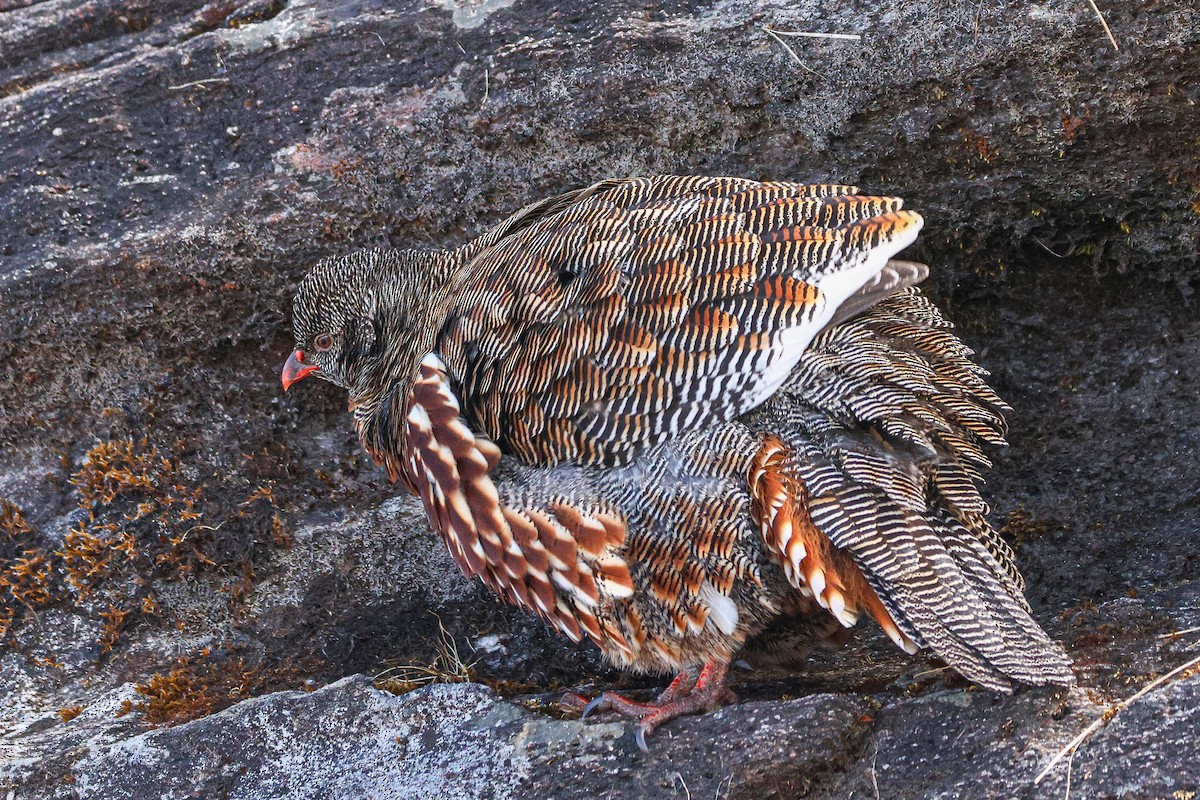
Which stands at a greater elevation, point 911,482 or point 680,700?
point 911,482

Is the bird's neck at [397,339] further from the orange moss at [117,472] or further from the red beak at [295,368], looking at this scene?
the orange moss at [117,472]

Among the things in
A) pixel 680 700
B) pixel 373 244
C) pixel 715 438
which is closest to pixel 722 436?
pixel 715 438

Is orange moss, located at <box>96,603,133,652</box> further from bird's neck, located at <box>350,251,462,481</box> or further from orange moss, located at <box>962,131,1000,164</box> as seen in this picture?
orange moss, located at <box>962,131,1000,164</box>

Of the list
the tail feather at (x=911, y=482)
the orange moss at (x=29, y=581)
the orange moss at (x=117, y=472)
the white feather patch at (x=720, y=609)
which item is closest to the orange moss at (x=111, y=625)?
the orange moss at (x=29, y=581)

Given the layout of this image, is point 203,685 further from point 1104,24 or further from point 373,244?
point 1104,24

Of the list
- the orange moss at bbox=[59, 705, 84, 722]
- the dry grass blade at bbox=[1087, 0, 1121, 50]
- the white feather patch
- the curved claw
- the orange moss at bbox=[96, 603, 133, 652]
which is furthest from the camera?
the orange moss at bbox=[96, 603, 133, 652]

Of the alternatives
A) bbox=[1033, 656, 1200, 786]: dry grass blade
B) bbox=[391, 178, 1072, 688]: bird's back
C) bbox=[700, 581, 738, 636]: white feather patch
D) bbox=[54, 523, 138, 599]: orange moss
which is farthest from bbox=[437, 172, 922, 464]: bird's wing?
bbox=[54, 523, 138, 599]: orange moss
